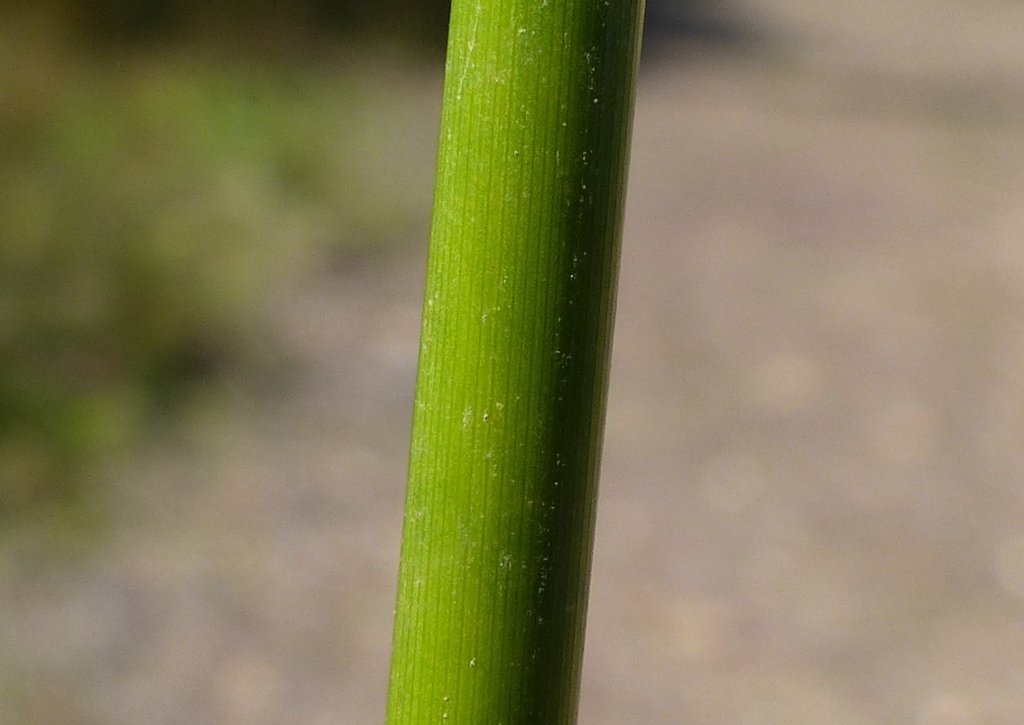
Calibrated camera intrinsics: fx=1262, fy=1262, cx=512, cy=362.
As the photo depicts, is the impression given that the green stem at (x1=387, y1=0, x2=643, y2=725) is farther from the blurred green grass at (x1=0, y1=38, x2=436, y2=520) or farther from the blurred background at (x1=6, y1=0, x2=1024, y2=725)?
the blurred green grass at (x1=0, y1=38, x2=436, y2=520)

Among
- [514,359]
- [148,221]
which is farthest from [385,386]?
[514,359]

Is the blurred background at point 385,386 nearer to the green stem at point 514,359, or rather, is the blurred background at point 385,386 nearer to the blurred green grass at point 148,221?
the blurred green grass at point 148,221

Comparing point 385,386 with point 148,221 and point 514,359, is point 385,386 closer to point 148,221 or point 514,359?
point 148,221

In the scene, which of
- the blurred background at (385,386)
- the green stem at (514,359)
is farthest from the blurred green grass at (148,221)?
the green stem at (514,359)

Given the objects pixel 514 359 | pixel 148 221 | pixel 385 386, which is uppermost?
pixel 148 221

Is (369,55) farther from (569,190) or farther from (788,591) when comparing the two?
(569,190)

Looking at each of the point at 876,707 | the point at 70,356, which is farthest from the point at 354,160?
the point at 876,707

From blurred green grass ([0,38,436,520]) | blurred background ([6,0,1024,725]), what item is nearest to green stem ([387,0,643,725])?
blurred background ([6,0,1024,725])
